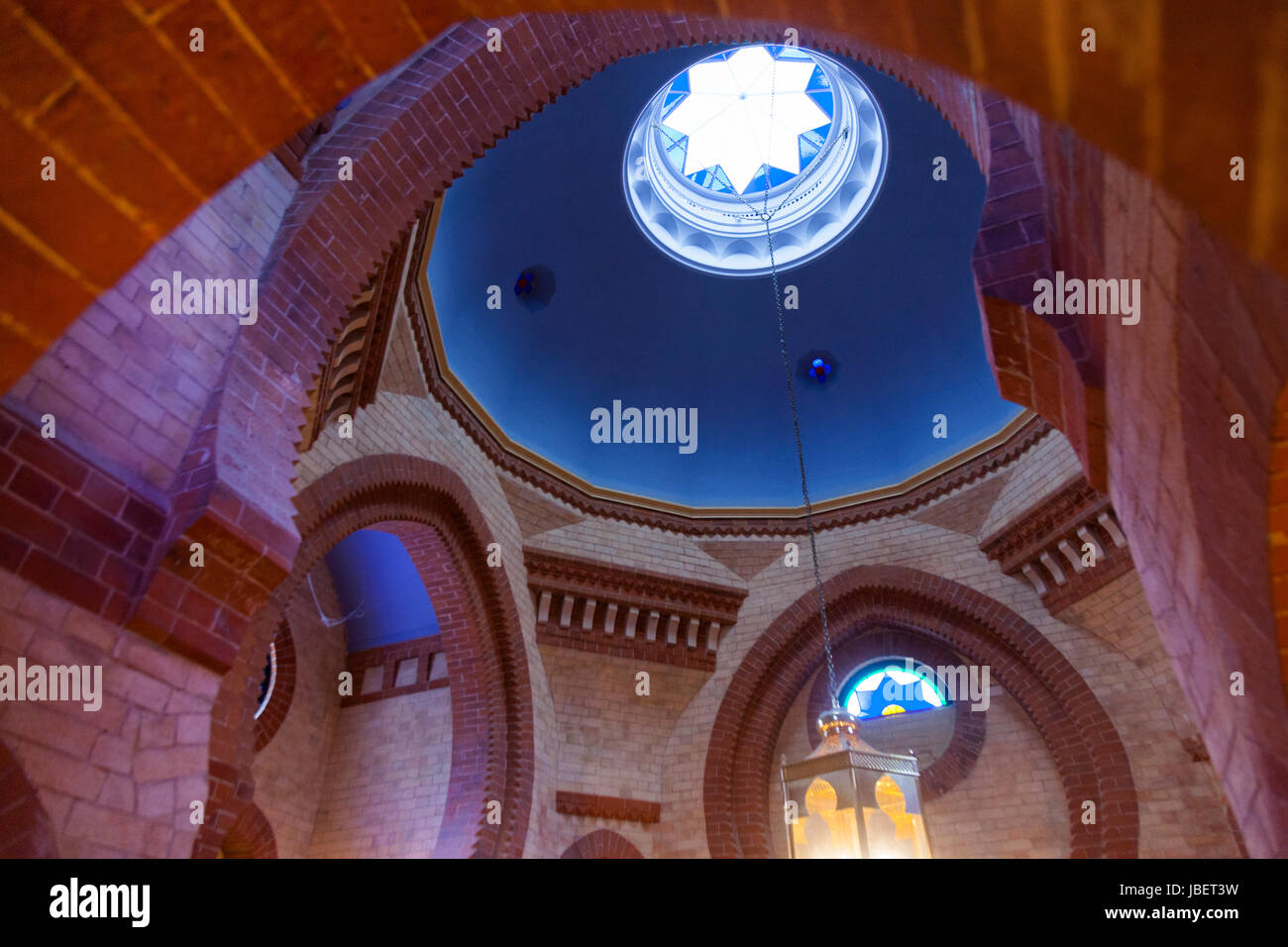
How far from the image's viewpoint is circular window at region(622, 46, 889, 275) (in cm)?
1252

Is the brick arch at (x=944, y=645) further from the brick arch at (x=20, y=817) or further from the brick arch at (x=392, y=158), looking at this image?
the brick arch at (x=20, y=817)

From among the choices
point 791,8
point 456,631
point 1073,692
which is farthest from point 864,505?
point 791,8

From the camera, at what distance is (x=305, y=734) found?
10633mm

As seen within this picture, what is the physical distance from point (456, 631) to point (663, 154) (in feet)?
25.5

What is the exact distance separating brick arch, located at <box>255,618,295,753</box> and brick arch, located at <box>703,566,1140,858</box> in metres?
4.95

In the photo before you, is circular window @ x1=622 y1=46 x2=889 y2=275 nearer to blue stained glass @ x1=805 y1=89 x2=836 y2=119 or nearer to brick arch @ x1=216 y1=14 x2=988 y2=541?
blue stained glass @ x1=805 y1=89 x2=836 y2=119

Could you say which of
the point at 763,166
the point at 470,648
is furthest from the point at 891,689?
the point at 763,166

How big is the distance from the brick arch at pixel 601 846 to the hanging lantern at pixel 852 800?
4494mm

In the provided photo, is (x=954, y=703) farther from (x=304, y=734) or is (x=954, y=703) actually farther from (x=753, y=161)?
(x=753, y=161)

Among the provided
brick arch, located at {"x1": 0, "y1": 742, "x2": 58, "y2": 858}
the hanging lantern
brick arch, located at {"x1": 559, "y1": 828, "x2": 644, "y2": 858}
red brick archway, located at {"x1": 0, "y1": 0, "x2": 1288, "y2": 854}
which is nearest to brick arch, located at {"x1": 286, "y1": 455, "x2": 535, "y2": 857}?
brick arch, located at {"x1": 559, "y1": 828, "x2": 644, "y2": 858}

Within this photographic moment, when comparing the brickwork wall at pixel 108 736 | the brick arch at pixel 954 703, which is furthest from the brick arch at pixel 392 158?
the brick arch at pixel 954 703

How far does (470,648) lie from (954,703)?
225 inches

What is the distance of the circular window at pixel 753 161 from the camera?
493 inches

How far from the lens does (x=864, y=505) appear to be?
11.9 m
